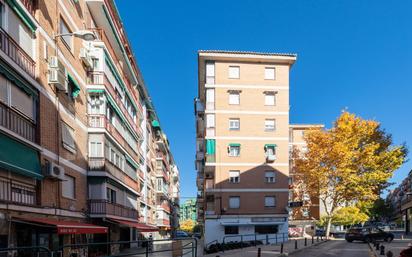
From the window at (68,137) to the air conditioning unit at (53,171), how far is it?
2.35 meters

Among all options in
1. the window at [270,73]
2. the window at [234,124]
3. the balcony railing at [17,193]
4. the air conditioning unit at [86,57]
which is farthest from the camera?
the window at [270,73]

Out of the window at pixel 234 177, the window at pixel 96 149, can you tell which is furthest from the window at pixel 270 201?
the window at pixel 96 149

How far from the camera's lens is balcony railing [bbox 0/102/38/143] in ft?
47.6

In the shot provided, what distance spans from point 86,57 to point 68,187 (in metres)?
7.38

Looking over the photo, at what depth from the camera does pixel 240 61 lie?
154 feet

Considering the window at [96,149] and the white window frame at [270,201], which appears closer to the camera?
the window at [96,149]

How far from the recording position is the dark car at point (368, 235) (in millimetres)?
37281

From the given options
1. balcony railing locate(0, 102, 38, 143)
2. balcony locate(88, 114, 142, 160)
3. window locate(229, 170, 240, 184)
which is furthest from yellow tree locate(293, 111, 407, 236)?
balcony railing locate(0, 102, 38, 143)

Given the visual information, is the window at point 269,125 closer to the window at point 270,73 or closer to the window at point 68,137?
the window at point 270,73

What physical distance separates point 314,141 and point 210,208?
12.8 metres

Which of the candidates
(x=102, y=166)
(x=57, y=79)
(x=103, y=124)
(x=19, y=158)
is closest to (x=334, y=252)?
(x=102, y=166)

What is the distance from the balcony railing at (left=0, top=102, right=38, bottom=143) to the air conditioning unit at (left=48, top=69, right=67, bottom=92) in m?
2.49

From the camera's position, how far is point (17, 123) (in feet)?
51.0

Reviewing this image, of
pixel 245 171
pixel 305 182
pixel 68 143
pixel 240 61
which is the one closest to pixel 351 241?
pixel 305 182
